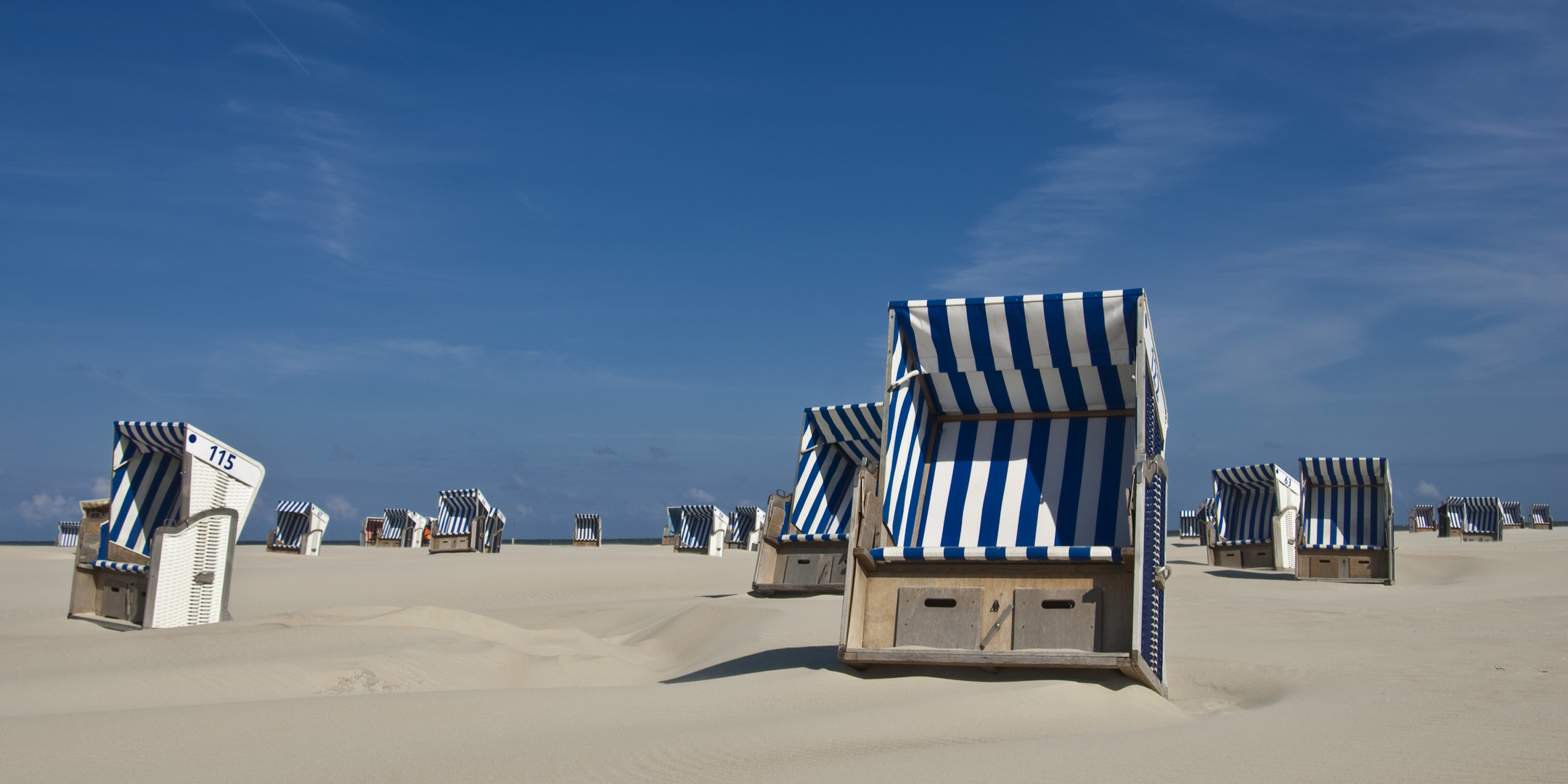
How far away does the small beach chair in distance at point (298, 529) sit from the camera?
28.6m

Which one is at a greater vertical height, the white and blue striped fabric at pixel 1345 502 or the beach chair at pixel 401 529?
the white and blue striped fabric at pixel 1345 502

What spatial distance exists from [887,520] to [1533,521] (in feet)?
193

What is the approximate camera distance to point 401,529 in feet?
134

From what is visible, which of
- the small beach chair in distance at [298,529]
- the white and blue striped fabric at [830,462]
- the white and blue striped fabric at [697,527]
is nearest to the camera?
the white and blue striped fabric at [830,462]

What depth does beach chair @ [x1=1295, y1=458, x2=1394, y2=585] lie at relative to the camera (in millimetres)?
15297

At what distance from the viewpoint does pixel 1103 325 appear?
6113mm

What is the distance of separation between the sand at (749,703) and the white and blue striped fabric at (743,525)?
29213mm

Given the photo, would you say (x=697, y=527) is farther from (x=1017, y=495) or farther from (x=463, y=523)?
(x=1017, y=495)

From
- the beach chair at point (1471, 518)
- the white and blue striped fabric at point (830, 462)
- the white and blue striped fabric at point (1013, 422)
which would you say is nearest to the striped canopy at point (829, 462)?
the white and blue striped fabric at point (830, 462)

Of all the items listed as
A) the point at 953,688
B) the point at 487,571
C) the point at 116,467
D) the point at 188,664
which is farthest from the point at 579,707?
the point at 487,571

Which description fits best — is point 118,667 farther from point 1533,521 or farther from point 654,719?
point 1533,521

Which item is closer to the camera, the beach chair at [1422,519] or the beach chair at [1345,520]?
the beach chair at [1345,520]

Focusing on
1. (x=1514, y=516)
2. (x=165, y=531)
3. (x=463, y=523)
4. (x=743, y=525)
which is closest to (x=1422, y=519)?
(x=1514, y=516)

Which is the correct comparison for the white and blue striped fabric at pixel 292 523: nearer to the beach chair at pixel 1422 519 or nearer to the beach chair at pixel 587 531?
the beach chair at pixel 587 531
